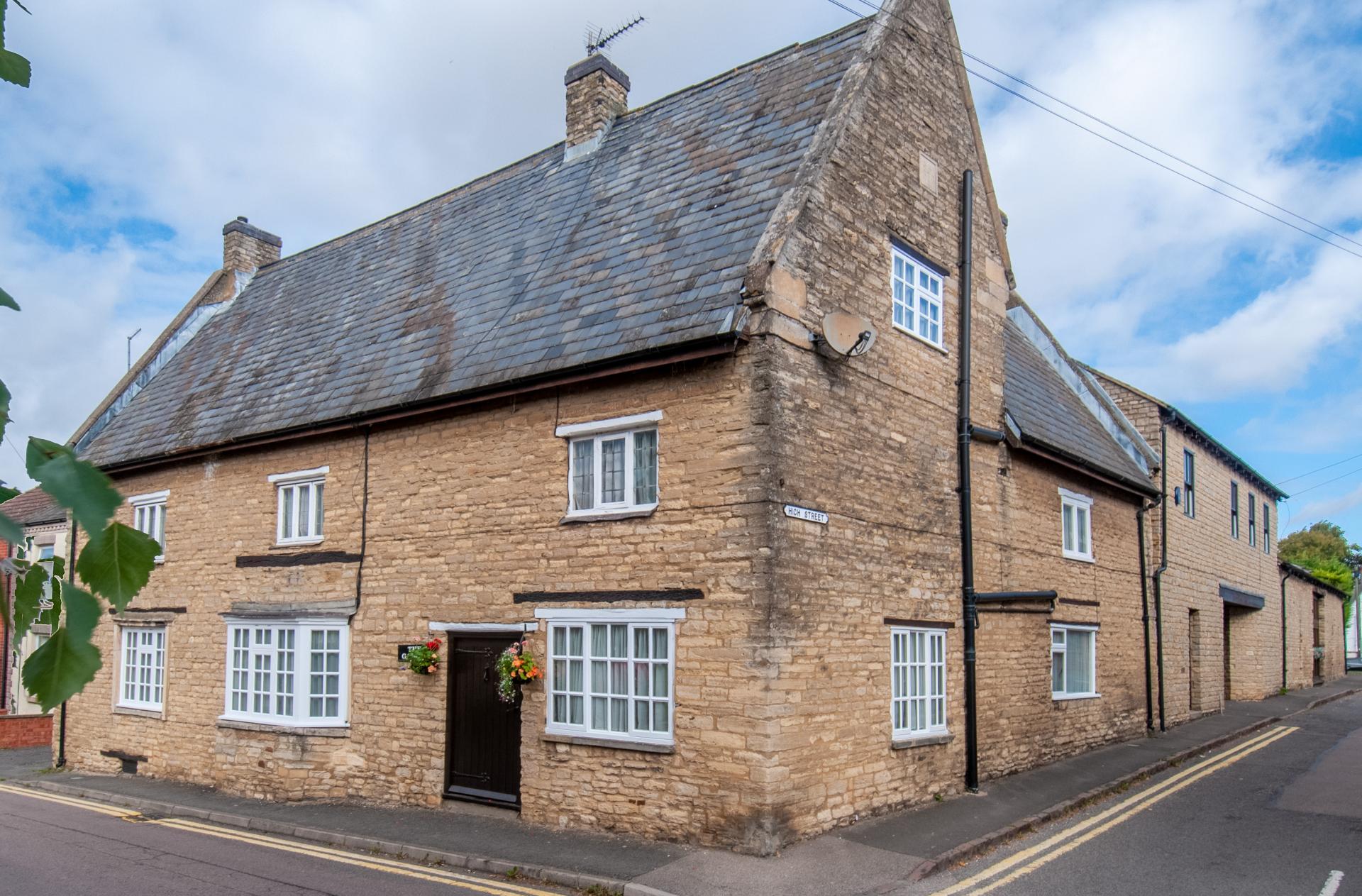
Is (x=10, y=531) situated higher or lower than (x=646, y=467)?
lower

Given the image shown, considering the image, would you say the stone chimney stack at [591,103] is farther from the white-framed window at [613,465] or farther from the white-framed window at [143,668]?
the white-framed window at [143,668]

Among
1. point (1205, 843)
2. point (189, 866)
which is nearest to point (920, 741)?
point (1205, 843)

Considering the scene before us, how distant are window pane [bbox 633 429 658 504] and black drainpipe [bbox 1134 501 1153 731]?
40.3ft

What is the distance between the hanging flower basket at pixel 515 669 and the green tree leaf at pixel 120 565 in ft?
35.6

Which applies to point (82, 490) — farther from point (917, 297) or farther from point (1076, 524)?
point (1076, 524)

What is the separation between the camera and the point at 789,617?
35.8ft

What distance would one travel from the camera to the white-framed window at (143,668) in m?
17.4

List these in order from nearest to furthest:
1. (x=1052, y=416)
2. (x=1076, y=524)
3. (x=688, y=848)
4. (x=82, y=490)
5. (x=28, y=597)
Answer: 1. (x=82, y=490)
2. (x=28, y=597)
3. (x=688, y=848)
4. (x=1076, y=524)
5. (x=1052, y=416)

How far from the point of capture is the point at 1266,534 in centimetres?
3022

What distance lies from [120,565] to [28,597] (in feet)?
1.36

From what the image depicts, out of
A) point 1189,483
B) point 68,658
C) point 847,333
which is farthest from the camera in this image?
point 1189,483

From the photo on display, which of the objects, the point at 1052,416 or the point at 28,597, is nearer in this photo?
the point at 28,597

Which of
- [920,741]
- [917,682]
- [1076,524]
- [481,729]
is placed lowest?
[920,741]

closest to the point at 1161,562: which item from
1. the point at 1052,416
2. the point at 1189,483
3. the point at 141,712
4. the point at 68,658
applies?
the point at 1189,483
